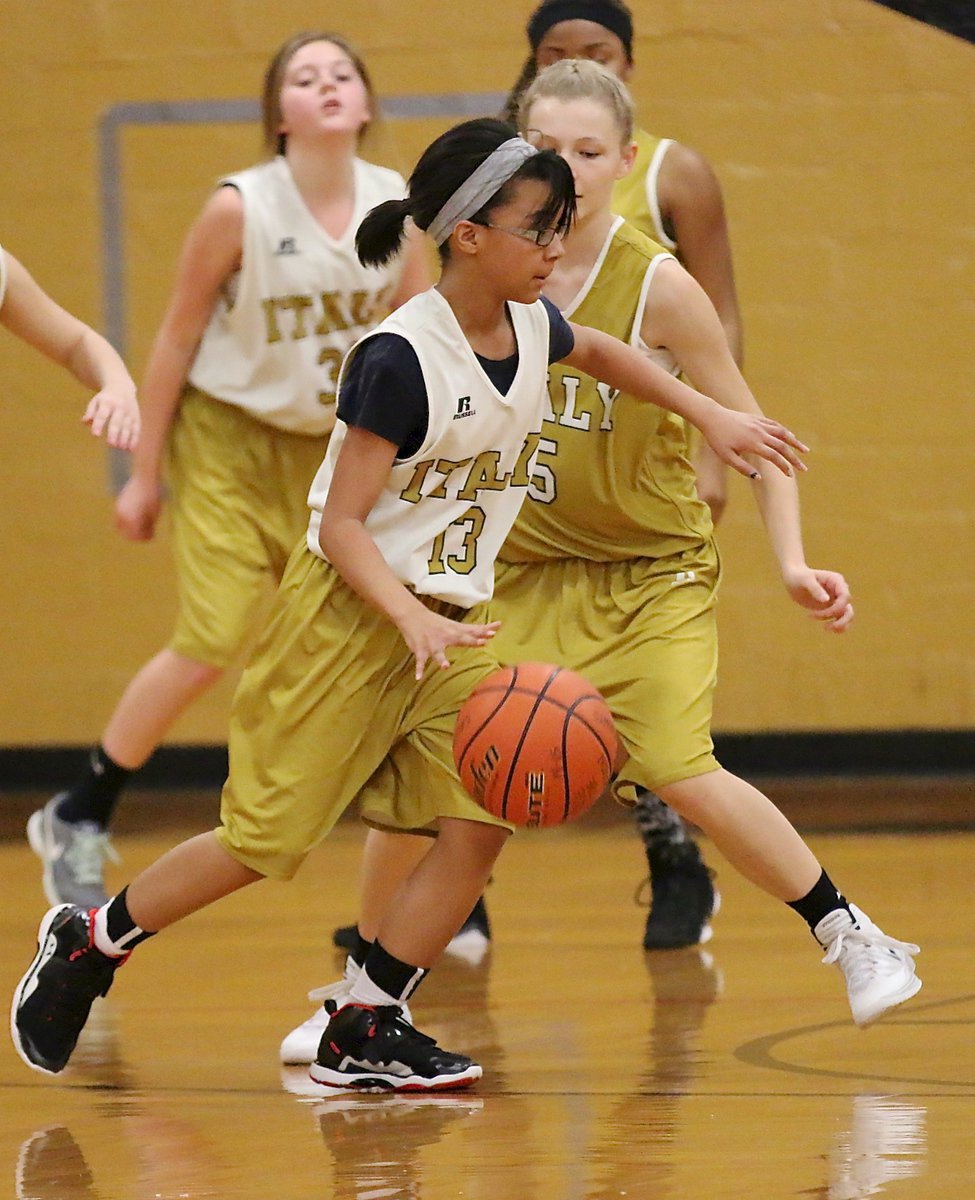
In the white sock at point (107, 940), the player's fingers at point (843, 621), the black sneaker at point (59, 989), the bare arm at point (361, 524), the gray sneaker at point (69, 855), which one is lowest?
the gray sneaker at point (69, 855)

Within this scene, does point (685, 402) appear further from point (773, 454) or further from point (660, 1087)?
point (660, 1087)

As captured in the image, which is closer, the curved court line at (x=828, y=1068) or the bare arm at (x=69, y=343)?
the curved court line at (x=828, y=1068)

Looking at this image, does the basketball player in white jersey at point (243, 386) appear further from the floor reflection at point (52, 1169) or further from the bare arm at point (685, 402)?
the floor reflection at point (52, 1169)

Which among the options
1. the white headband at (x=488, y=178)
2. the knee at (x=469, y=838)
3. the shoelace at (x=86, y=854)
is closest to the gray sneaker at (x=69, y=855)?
the shoelace at (x=86, y=854)

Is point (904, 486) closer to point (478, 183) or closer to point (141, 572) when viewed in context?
point (141, 572)

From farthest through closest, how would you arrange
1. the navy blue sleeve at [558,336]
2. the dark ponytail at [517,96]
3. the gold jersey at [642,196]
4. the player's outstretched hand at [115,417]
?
1. the gold jersey at [642,196]
2. the dark ponytail at [517,96]
3. the player's outstretched hand at [115,417]
4. the navy blue sleeve at [558,336]

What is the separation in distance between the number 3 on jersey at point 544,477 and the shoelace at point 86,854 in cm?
152

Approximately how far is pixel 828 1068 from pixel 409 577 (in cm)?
96

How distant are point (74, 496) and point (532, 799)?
4.10 meters

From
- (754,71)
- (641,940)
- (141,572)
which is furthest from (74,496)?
(641,940)

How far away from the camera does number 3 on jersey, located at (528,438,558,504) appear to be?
12.0 ft

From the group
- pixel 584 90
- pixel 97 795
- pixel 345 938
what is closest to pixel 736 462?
pixel 584 90

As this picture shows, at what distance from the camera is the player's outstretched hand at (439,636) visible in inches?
114

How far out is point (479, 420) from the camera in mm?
3104
